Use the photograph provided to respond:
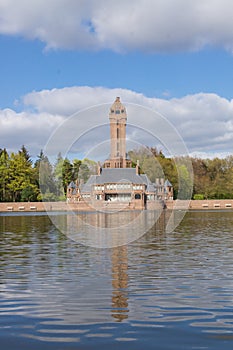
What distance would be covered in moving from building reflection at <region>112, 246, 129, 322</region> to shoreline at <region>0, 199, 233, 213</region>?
89.7 m

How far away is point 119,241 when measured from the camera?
33.6 m

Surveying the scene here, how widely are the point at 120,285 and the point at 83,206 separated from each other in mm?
107381

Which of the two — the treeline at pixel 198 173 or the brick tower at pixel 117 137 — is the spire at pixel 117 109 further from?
the treeline at pixel 198 173

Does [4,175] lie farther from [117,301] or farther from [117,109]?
[117,301]

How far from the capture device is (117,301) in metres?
14.3

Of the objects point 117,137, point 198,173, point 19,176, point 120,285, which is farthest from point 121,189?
point 120,285

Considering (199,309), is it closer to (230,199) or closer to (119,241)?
(119,241)

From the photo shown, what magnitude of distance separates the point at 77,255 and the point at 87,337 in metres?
14.6

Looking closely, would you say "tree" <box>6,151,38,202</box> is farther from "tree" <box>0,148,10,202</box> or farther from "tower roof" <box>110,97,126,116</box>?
"tower roof" <box>110,97,126,116</box>

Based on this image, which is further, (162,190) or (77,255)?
(162,190)

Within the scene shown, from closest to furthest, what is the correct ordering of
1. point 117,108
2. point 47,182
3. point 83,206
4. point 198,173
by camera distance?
point 47,182, point 83,206, point 198,173, point 117,108

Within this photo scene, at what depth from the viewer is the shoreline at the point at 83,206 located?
382 ft

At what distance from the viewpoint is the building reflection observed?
42.8 ft

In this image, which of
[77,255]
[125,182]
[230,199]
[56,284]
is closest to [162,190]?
[125,182]
